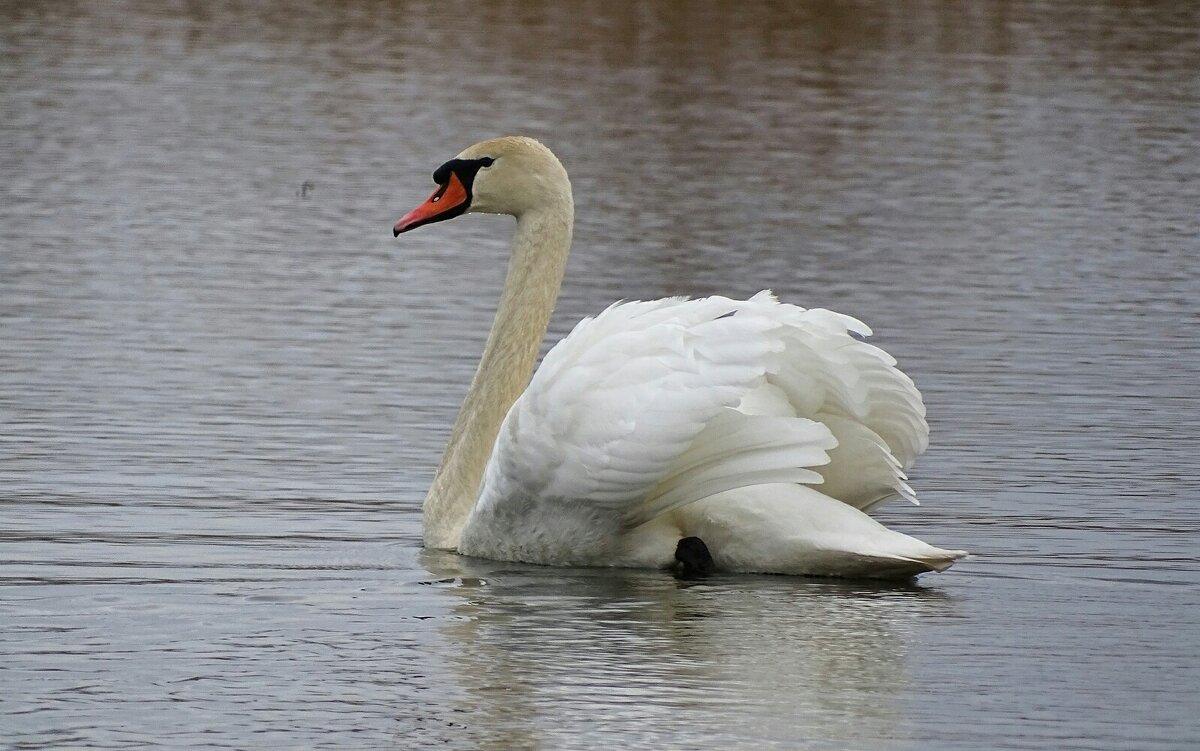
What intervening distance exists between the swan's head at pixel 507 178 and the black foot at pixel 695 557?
1635mm

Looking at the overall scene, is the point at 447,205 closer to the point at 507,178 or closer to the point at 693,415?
the point at 507,178

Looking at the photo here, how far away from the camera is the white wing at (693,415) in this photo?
25.4 ft

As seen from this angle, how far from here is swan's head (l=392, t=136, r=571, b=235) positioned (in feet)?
30.2

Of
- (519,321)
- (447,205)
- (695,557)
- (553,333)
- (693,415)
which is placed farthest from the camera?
(553,333)

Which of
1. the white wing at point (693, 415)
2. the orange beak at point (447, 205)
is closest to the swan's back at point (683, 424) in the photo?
the white wing at point (693, 415)

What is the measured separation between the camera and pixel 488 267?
16.3 metres

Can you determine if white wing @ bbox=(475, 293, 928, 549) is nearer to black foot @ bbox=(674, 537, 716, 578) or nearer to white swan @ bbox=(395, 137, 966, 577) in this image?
white swan @ bbox=(395, 137, 966, 577)

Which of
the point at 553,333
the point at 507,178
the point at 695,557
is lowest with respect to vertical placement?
the point at 553,333

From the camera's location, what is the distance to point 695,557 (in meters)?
8.05

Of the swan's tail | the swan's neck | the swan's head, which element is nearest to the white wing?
the swan's tail

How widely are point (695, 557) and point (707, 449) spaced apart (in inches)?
15.8

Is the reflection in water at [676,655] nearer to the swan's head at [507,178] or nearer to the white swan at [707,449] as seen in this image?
the white swan at [707,449]

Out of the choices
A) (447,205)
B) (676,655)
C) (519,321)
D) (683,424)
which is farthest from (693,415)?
(447,205)

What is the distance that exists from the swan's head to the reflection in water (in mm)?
1451
